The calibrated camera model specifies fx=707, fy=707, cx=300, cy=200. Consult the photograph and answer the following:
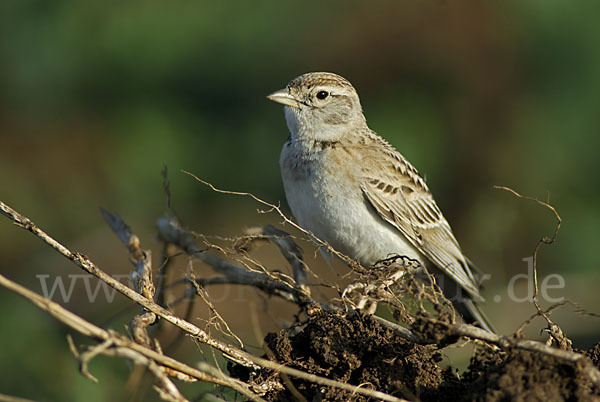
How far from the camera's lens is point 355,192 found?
15.0ft

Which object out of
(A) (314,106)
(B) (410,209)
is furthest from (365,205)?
(A) (314,106)

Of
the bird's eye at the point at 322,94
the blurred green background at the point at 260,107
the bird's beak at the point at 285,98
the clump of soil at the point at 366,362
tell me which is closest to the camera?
the clump of soil at the point at 366,362

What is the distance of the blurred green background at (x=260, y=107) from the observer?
24.0 ft

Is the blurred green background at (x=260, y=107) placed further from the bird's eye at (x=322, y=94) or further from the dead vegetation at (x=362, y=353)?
the dead vegetation at (x=362, y=353)

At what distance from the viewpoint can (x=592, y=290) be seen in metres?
6.10

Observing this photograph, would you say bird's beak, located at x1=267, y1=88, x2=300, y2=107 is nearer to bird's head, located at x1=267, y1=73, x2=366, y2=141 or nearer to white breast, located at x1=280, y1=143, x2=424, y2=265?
bird's head, located at x1=267, y1=73, x2=366, y2=141

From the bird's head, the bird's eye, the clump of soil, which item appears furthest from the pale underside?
the clump of soil

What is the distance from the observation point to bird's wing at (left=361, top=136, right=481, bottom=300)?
4.72 m

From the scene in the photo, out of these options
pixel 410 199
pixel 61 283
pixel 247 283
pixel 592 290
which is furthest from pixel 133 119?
pixel 592 290

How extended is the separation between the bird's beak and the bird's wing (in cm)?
63

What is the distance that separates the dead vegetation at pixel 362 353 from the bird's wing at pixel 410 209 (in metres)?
1.20

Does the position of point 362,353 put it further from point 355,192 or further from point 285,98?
point 285,98

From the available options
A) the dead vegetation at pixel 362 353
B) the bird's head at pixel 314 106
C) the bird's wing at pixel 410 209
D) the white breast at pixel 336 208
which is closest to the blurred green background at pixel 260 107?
the bird's wing at pixel 410 209

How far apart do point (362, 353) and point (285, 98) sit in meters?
2.32
